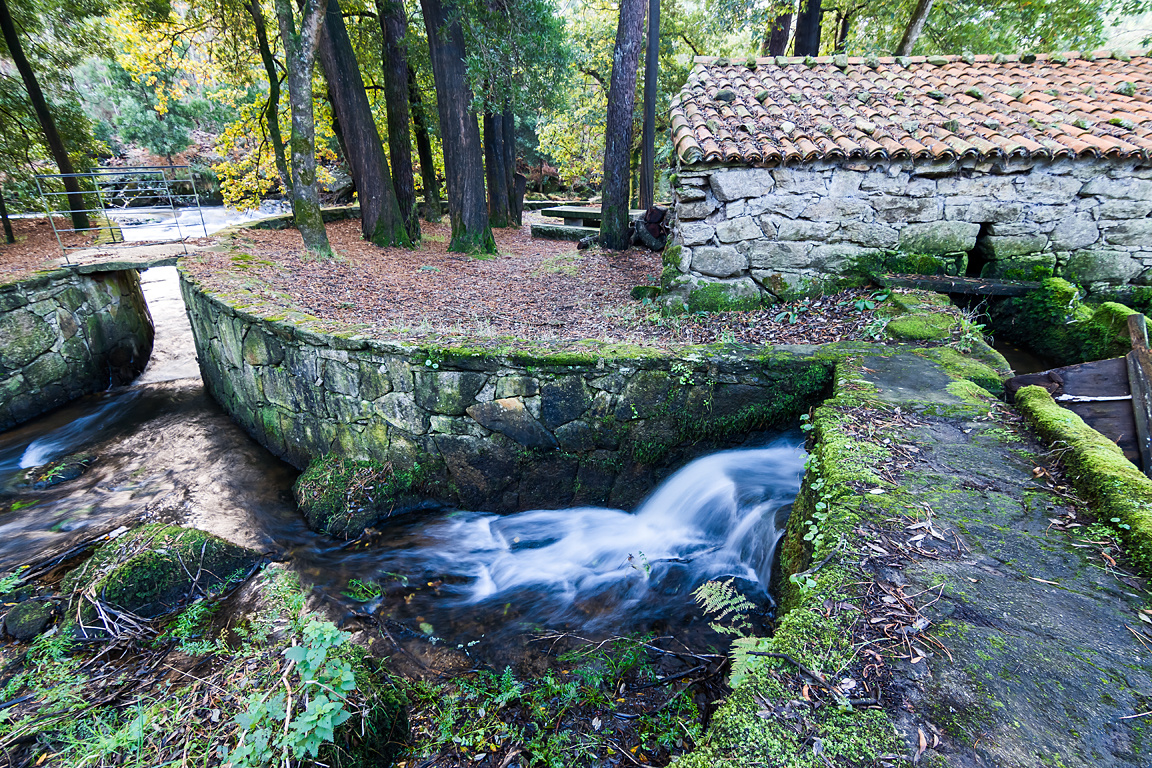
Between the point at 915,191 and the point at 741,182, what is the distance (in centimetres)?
174

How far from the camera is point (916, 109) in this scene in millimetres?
5777

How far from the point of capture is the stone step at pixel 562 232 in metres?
11.9

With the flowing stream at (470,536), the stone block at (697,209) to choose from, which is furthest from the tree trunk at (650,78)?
the flowing stream at (470,536)

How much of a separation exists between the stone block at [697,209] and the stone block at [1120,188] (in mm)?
3605

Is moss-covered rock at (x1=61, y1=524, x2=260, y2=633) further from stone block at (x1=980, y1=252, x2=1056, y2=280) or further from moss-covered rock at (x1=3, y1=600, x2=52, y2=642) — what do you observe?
stone block at (x1=980, y1=252, x2=1056, y2=280)

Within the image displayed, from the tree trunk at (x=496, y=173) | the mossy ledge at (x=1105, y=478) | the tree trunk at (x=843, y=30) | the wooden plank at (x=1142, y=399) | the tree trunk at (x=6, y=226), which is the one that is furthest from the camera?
the tree trunk at (x=496, y=173)

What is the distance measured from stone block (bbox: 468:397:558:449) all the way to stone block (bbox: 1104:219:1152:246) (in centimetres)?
602

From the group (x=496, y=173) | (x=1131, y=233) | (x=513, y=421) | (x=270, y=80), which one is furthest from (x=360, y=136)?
(x=1131, y=233)

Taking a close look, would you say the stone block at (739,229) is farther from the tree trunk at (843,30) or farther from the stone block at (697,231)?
the tree trunk at (843,30)

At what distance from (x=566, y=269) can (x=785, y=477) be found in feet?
18.9

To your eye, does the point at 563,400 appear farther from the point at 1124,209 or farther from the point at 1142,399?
the point at 1124,209

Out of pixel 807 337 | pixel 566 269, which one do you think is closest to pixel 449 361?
pixel 807 337

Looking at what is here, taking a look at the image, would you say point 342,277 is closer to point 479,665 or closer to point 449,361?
point 449,361

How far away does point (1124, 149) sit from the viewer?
490cm
